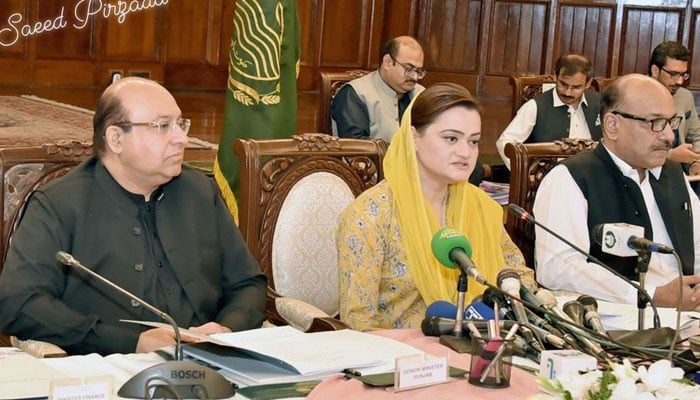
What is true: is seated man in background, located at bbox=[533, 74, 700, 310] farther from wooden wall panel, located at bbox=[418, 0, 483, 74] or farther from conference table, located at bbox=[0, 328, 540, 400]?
wooden wall panel, located at bbox=[418, 0, 483, 74]

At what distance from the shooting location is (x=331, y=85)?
6.00 m

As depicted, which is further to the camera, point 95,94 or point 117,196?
point 95,94

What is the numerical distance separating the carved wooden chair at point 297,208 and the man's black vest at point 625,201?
0.80 metres

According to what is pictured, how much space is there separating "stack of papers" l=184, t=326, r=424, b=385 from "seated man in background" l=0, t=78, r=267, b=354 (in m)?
0.39

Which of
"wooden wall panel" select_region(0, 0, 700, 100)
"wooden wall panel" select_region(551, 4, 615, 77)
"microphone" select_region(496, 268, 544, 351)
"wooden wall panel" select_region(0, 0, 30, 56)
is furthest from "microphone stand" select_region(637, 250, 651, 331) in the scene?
"wooden wall panel" select_region(551, 4, 615, 77)

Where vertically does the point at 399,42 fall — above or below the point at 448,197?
above

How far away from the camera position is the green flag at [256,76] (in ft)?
15.4

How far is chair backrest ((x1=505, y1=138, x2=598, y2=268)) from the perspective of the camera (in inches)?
149

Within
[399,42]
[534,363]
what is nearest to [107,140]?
[534,363]

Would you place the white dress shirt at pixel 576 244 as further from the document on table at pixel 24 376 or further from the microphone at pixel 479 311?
the document on table at pixel 24 376

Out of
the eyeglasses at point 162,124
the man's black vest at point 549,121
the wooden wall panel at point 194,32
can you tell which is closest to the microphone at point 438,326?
the eyeglasses at point 162,124

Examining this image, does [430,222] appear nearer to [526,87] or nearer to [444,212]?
[444,212]

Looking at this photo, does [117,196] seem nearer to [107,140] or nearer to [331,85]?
[107,140]

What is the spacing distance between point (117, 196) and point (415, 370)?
3.64 ft
